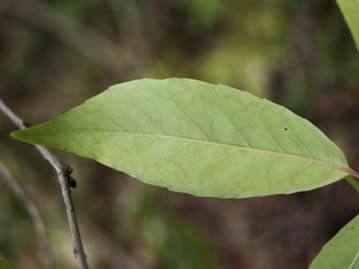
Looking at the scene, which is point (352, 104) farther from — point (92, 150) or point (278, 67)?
point (92, 150)

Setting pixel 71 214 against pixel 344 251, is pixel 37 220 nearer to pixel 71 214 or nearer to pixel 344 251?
pixel 71 214

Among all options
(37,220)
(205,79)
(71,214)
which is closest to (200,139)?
(71,214)

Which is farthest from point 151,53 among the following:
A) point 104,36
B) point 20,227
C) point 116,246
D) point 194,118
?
point 194,118

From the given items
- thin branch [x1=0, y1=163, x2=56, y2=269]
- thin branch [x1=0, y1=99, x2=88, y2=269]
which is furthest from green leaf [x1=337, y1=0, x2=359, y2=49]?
thin branch [x1=0, y1=163, x2=56, y2=269]

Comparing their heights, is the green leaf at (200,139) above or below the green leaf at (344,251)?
above

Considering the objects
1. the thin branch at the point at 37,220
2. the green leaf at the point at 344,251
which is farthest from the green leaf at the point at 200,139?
the thin branch at the point at 37,220

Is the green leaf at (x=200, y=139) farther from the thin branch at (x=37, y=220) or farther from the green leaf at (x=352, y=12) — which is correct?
the thin branch at (x=37, y=220)

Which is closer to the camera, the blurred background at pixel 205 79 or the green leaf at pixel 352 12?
the green leaf at pixel 352 12
